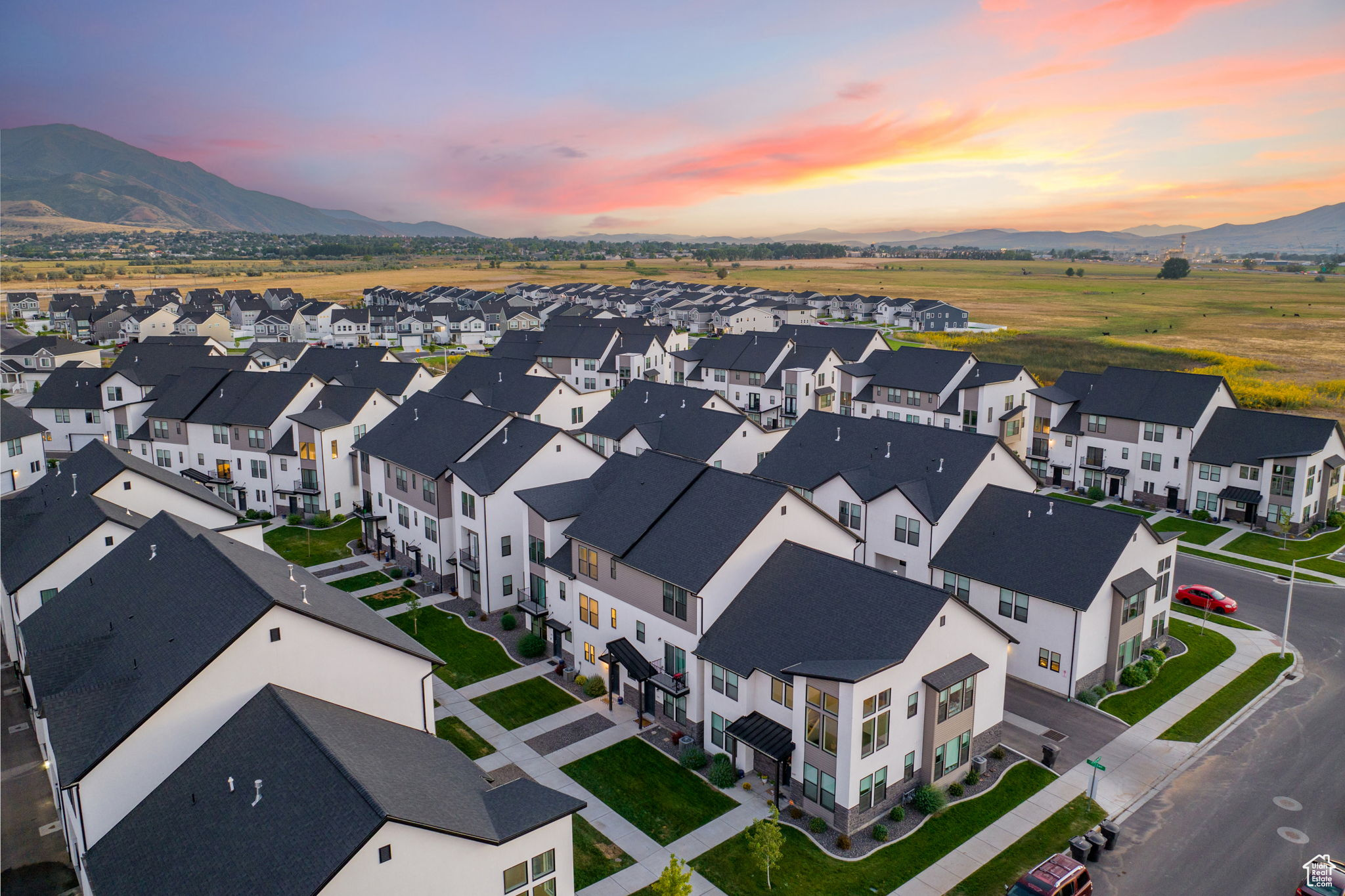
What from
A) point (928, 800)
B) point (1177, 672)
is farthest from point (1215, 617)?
point (928, 800)

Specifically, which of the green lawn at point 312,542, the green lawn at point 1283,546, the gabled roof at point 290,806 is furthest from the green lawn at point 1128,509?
the green lawn at point 312,542

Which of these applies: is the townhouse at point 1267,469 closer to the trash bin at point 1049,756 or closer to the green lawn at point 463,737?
the trash bin at point 1049,756

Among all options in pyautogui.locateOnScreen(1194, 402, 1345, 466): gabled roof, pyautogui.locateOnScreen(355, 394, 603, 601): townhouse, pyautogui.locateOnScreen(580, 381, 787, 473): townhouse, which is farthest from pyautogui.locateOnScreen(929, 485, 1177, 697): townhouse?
pyautogui.locateOnScreen(1194, 402, 1345, 466): gabled roof

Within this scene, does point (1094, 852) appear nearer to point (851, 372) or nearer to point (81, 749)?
point (81, 749)

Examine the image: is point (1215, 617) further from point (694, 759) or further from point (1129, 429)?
point (694, 759)

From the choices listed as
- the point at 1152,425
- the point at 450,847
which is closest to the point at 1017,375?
the point at 1152,425

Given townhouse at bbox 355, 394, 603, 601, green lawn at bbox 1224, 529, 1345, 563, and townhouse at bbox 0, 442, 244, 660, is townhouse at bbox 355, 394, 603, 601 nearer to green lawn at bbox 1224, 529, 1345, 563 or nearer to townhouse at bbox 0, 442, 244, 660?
townhouse at bbox 0, 442, 244, 660
